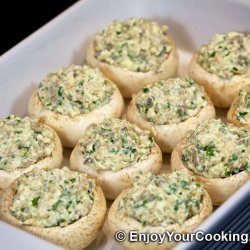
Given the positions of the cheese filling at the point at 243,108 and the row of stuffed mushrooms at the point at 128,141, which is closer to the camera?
the row of stuffed mushrooms at the point at 128,141

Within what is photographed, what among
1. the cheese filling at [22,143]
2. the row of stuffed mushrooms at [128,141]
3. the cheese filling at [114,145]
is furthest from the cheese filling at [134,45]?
the cheese filling at [22,143]

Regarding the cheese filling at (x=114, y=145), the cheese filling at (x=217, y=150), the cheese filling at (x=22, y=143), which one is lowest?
the cheese filling at (x=22, y=143)

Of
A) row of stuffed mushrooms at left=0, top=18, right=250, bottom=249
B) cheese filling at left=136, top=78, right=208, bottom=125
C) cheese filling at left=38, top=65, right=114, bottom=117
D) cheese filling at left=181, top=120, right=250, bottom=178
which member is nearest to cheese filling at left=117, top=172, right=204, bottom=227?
row of stuffed mushrooms at left=0, top=18, right=250, bottom=249

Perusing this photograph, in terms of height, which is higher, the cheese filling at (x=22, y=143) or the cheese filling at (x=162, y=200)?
the cheese filling at (x=162, y=200)

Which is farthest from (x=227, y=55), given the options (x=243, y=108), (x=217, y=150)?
(x=217, y=150)

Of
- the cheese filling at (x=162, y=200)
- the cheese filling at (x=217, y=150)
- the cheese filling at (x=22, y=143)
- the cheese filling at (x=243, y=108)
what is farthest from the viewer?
the cheese filling at (x=243, y=108)

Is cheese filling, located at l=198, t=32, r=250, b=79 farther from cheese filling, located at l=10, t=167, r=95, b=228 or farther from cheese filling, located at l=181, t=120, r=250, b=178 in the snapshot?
cheese filling, located at l=10, t=167, r=95, b=228

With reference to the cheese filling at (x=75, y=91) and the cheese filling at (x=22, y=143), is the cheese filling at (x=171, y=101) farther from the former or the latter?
the cheese filling at (x=22, y=143)
